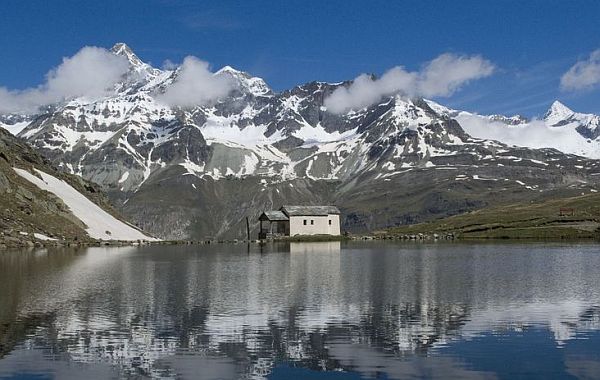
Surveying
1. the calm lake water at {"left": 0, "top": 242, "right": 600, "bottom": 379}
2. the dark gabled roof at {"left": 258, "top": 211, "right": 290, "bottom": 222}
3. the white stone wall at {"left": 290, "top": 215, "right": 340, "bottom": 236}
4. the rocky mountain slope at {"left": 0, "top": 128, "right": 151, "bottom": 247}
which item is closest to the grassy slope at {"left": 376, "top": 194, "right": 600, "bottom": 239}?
the white stone wall at {"left": 290, "top": 215, "right": 340, "bottom": 236}

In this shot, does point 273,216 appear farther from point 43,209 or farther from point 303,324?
point 303,324

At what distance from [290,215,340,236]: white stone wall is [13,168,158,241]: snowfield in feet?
110

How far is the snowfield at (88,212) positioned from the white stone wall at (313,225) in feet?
110

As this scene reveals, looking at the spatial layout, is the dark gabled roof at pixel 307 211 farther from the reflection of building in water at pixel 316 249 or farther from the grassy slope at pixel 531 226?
the grassy slope at pixel 531 226

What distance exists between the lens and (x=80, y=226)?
5930 inches

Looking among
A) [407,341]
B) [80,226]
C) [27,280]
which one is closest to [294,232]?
[80,226]

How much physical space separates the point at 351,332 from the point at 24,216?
11267cm

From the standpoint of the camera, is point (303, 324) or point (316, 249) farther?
point (316, 249)

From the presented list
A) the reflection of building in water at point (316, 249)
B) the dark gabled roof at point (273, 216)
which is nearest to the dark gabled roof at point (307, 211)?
the dark gabled roof at point (273, 216)

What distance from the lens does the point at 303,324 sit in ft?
136

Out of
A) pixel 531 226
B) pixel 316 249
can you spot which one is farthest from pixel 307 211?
pixel 531 226

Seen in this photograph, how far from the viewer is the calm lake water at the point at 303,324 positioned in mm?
31516

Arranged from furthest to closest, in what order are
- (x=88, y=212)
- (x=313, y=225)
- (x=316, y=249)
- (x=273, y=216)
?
(x=313, y=225) < (x=273, y=216) < (x=88, y=212) < (x=316, y=249)

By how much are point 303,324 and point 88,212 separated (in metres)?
132
